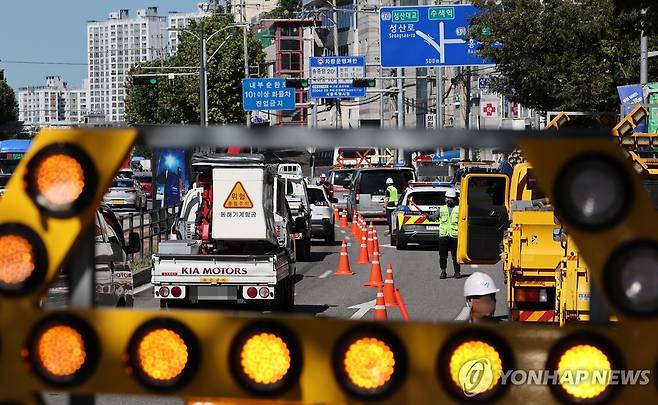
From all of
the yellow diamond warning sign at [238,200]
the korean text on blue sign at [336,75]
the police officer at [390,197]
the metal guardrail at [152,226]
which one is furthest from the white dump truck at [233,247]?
the korean text on blue sign at [336,75]

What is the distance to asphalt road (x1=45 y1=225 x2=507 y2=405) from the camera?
2023 centimetres

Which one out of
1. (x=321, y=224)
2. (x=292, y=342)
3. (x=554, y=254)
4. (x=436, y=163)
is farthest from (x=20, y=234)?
(x=436, y=163)

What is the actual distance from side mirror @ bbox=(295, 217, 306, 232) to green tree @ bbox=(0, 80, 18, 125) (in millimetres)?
113910

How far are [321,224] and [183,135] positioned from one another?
35.1m

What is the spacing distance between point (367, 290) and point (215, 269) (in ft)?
23.8

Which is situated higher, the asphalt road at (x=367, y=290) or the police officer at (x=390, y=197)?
the police officer at (x=390, y=197)

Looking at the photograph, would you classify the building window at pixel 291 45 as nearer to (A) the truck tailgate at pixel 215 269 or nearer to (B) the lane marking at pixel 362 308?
(B) the lane marking at pixel 362 308

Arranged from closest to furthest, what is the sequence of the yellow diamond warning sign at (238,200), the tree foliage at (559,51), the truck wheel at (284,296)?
the truck wheel at (284,296), the yellow diamond warning sign at (238,200), the tree foliage at (559,51)

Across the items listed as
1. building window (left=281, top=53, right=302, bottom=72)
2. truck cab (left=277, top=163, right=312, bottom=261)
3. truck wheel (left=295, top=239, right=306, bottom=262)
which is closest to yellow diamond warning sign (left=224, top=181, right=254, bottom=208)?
truck cab (left=277, top=163, right=312, bottom=261)

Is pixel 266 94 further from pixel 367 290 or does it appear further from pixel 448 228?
pixel 367 290

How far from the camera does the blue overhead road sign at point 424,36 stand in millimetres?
39938

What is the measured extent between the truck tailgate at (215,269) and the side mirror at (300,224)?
14206 millimetres

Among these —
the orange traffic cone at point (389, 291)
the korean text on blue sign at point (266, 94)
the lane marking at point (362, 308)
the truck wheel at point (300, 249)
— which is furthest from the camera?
the korean text on blue sign at point (266, 94)

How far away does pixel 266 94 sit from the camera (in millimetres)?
75938
